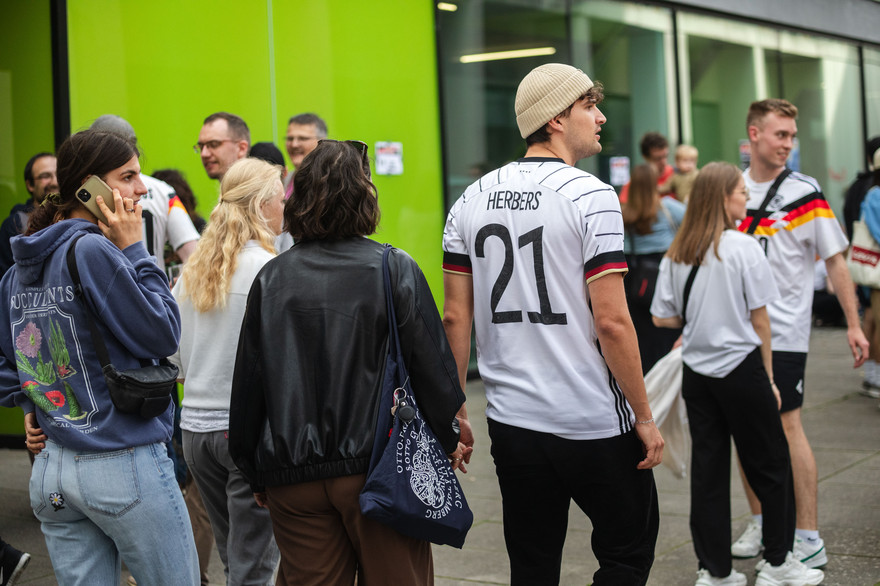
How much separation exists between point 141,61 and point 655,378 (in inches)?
196

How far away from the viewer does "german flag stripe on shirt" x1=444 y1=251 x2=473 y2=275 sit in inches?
142

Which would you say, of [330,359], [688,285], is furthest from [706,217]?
[330,359]

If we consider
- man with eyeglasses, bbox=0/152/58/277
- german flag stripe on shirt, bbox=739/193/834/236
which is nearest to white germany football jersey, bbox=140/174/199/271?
man with eyeglasses, bbox=0/152/58/277

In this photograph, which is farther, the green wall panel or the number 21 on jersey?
the green wall panel

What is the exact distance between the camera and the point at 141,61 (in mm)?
8234

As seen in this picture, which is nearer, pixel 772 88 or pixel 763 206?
pixel 763 206

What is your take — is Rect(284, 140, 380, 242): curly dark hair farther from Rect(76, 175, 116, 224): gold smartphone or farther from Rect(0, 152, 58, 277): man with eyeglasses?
Rect(0, 152, 58, 277): man with eyeglasses

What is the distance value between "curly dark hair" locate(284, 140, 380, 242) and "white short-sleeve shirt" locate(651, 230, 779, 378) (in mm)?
2061

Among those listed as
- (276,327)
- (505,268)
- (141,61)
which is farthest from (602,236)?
(141,61)

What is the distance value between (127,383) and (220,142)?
3.15 meters

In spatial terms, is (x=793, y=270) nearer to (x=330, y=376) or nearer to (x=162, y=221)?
(x=330, y=376)

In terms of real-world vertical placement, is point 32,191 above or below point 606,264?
above

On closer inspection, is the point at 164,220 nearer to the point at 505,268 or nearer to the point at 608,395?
the point at 505,268

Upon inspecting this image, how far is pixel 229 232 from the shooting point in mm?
4062
